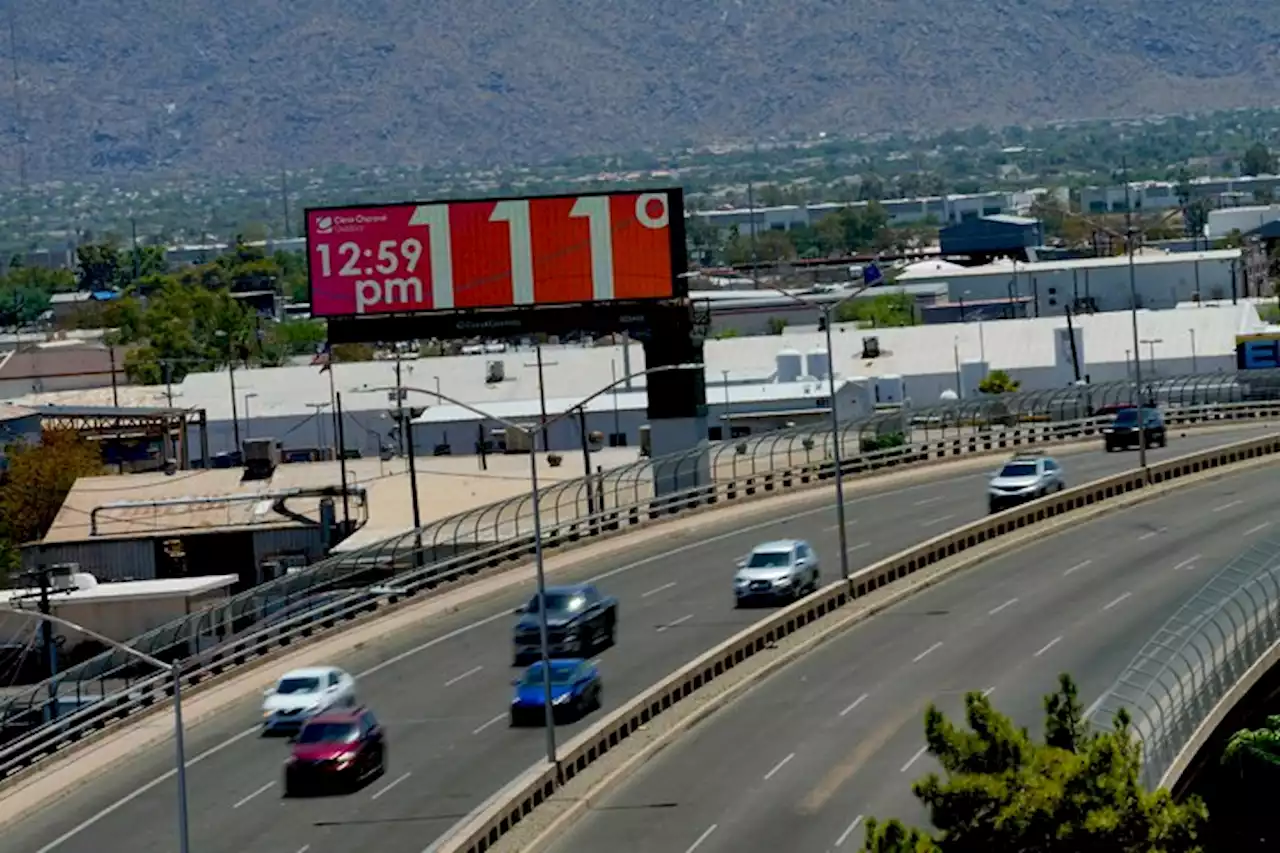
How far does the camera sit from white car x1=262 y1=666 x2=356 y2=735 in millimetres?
53844

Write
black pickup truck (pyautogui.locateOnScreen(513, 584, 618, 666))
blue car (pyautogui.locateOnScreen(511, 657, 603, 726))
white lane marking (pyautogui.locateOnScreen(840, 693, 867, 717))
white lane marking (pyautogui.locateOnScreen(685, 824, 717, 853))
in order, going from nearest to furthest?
A: 1. white lane marking (pyautogui.locateOnScreen(685, 824, 717, 853))
2. white lane marking (pyautogui.locateOnScreen(840, 693, 867, 717))
3. blue car (pyautogui.locateOnScreen(511, 657, 603, 726))
4. black pickup truck (pyautogui.locateOnScreen(513, 584, 618, 666))

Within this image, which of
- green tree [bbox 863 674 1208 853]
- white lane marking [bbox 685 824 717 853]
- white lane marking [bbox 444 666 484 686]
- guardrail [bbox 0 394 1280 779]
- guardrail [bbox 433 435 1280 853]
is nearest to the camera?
green tree [bbox 863 674 1208 853]

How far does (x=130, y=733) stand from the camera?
55.0 metres

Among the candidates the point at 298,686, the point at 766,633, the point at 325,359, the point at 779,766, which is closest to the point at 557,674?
the point at 298,686

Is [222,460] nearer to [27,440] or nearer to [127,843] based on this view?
[27,440]

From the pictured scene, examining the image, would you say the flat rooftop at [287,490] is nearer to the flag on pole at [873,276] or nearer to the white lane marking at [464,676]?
the flag on pole at [873,276]

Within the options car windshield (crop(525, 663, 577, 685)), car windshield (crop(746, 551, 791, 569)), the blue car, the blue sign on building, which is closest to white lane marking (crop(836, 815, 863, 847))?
the blue car

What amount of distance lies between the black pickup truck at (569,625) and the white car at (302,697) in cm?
417

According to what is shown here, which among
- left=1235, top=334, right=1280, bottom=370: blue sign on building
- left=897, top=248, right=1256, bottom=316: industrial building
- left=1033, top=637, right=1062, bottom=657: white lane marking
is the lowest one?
left=1033, top=637, right=1062, bottom=657: white lane marking

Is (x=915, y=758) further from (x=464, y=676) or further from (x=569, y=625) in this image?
(x=464, y=676)

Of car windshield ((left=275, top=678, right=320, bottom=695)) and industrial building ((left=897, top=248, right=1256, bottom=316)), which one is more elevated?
industrial building ((left=897, top=248, right=1256, bottom=316))

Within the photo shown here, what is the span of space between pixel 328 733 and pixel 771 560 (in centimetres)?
1684

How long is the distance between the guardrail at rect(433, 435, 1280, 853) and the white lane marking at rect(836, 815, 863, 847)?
4796 millimetres

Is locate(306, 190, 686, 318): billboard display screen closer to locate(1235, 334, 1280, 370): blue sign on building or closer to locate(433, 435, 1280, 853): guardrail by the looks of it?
locate(433, 435, 1280, 853): guardrail
